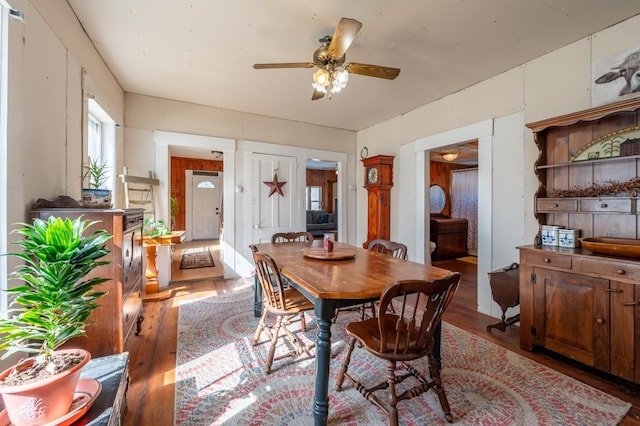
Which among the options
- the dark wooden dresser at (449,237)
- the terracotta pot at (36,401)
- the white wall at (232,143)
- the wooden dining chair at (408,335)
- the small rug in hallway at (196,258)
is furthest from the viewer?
the dark wooden dresser at (449,237)

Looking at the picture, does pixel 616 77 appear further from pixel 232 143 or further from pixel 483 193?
pixel 232 143

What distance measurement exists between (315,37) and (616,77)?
8.06ft

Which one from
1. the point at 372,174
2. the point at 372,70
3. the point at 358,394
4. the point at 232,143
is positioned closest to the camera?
the point at 358,394

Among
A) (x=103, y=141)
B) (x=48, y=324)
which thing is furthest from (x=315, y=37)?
(x=103, y=141)

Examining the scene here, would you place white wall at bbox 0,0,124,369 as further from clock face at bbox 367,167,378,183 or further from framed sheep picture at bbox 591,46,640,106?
framed sheep picture at bbox 591,46,640,106

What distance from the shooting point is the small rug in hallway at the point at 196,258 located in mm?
5163

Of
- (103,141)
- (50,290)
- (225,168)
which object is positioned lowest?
(50,290)

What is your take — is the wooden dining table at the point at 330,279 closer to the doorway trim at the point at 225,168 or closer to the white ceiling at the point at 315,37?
the white ceiling at the point at 315,37

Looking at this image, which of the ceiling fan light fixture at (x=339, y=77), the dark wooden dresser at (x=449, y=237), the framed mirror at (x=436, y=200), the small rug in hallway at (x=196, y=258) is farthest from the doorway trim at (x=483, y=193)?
the small rug in hallway at (x=196, y=258)

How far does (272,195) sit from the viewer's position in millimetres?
4688

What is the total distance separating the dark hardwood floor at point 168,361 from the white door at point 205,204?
5.09 meters

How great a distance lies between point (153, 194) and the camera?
3844 millimetres

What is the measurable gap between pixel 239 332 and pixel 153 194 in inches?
94.5

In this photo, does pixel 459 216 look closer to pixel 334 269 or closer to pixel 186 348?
pixel 334 269
